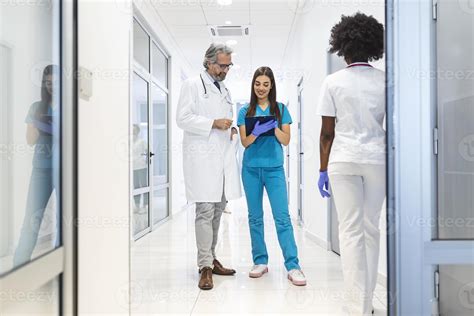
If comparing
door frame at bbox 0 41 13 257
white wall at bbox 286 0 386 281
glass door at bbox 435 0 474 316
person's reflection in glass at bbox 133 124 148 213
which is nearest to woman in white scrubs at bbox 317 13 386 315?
glass door at bbox 435 0 474 316

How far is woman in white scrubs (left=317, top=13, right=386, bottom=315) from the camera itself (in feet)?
5.58

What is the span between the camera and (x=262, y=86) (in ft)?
8.30

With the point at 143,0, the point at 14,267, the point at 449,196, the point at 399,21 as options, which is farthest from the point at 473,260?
the point at 143,0

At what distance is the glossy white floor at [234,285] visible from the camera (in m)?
1.96

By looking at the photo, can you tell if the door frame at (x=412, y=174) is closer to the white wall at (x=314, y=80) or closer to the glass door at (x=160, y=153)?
the white wall at (x=314, y=80)

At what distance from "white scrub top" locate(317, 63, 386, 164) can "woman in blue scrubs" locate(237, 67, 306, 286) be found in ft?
2.29

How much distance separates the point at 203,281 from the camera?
2264 millimetres

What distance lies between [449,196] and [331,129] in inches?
26.5

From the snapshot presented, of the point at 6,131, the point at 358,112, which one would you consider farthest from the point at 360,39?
the point at 6,131

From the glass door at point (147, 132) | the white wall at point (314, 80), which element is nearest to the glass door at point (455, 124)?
the white wall at point (314, 80)

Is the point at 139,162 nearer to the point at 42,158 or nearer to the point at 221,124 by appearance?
the point at 221,124

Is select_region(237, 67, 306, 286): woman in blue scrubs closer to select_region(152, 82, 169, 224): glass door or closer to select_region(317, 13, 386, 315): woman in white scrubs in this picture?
select_region(317, 13, 386, 315): woman in white scrubs

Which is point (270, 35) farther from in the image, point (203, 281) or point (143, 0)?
point (203, 281)

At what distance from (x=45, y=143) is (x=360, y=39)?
54.7 inches
